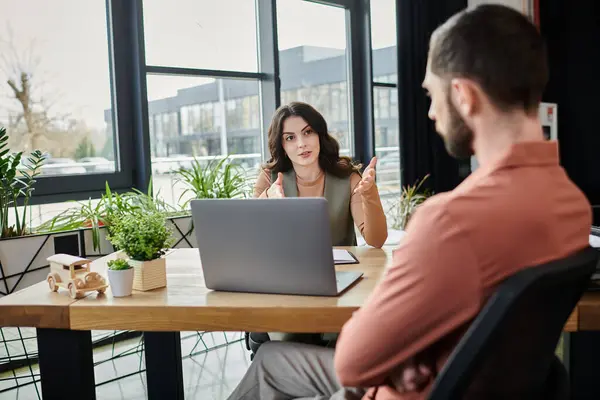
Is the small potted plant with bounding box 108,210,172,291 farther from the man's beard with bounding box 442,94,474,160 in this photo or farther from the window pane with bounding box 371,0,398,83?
the window pane with bounding box 371,0,398,83

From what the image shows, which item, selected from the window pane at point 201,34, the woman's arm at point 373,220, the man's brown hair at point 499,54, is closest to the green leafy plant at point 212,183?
the window pane at point 201,34

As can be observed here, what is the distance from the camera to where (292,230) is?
1433 mm

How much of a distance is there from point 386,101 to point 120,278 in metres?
4.01

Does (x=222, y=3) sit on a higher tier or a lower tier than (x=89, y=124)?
higher

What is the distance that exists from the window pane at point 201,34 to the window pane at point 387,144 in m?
1.40

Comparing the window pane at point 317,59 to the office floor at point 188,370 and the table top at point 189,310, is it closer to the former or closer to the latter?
the office floor at point 188,370

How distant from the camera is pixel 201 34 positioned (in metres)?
3.96

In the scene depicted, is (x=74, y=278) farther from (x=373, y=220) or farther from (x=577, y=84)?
(x=577, y=84)

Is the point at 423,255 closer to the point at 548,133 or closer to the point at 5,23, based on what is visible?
the point at 5,23

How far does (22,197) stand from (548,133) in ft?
14.2

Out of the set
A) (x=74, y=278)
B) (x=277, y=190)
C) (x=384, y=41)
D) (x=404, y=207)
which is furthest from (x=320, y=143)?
(x=384, y=41)

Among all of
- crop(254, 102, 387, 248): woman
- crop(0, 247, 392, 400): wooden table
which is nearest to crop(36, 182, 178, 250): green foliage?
crop(254, 102, 387, 248): woman

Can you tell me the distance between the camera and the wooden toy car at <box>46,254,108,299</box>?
164 centimetres

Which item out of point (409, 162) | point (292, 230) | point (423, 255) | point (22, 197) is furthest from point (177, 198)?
point (423, 255)
